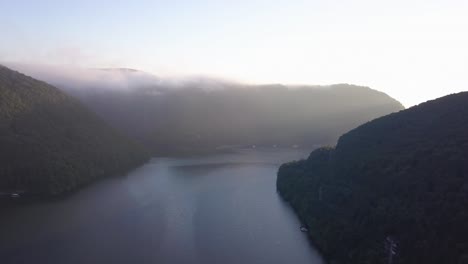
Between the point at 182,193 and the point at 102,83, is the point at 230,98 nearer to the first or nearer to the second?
the point at 102,83

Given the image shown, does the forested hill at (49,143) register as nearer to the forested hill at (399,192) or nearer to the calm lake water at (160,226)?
the calm lake water at (160,226)

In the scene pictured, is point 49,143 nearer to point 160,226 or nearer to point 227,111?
point 160,226

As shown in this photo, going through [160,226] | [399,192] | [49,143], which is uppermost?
[49,143]

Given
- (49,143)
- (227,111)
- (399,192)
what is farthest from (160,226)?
(227,111)

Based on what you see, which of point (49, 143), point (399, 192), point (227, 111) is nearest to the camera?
point (399, 192)

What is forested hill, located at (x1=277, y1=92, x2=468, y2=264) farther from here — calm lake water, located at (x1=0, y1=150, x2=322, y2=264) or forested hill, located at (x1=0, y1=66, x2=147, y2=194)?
forested hill, located at (x1=0, y1=66, x2=147, y2=194)

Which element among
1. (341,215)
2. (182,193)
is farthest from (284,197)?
(341,215)

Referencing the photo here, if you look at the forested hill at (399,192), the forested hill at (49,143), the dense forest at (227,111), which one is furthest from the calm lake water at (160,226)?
the dense forest at (227,111)

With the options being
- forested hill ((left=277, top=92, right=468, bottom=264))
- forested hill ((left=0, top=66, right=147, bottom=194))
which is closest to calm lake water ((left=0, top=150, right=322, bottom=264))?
forested hill ((left=277, top=92, right=468, bottom=264))
